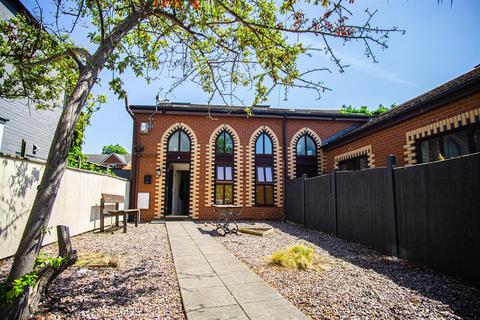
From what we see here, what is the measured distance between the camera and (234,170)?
13.3 metres

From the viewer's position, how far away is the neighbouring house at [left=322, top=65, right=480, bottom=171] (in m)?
6.00

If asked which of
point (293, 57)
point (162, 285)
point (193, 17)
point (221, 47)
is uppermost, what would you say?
point (193, 17)

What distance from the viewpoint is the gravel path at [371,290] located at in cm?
290

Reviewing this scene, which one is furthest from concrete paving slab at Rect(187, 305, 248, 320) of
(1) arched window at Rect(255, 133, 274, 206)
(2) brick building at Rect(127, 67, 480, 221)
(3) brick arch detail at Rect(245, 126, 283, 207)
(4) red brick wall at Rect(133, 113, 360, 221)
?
(1) arched window at Rect(255, 133, 274, 206)

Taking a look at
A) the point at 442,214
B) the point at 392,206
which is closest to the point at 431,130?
the point at 392,206

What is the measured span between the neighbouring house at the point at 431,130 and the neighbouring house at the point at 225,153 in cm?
379

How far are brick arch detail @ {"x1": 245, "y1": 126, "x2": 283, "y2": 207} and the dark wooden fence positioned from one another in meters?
5.14

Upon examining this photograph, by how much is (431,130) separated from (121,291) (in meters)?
7.82

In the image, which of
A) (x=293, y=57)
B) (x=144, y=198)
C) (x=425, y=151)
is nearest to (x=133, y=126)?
(x=144, y=198)

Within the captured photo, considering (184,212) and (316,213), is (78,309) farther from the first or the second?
(184,212)

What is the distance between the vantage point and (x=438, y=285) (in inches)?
147

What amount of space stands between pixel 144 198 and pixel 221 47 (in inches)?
379

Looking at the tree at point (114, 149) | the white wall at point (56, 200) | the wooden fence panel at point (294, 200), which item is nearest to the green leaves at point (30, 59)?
the white wall at point (56, 200)

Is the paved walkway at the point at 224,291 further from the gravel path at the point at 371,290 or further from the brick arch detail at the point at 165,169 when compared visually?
the brick arch detail at the point at 165,169
